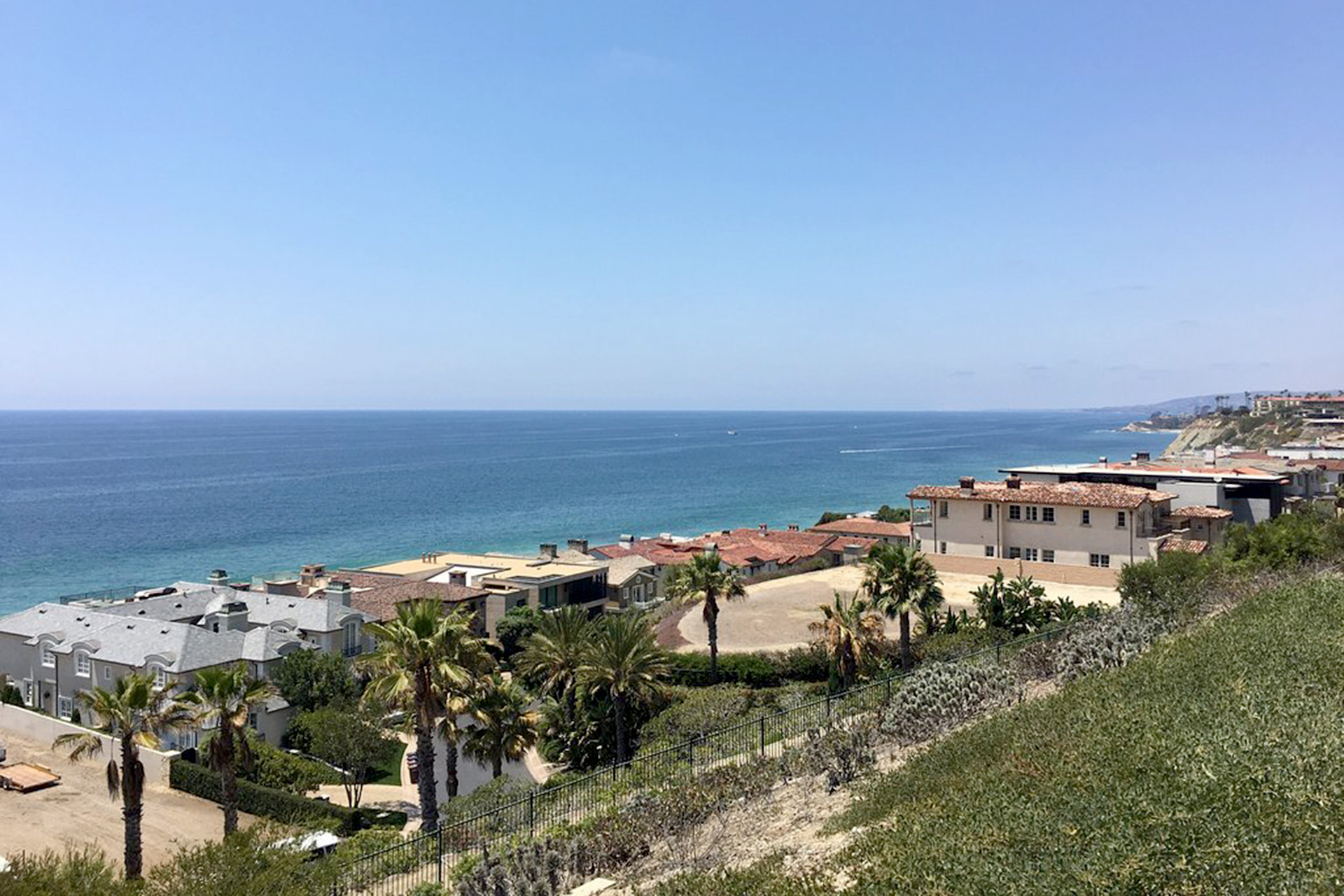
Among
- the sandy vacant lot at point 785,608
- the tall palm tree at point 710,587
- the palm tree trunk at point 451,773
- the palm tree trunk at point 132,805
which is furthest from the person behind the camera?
Answer: the sandy vacant lot at point 785,608

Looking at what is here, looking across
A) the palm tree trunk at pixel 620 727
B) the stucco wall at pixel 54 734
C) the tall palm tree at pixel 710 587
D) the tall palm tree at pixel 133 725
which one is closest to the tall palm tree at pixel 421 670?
the tall palm tree at pixel 133 725

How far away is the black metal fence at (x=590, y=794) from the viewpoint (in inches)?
618

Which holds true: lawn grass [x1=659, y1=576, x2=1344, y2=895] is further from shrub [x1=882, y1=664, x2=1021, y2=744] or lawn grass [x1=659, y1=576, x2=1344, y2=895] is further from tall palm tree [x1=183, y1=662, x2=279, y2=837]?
tall palm tree [x1=183, y1=662, x2=279, y2=837]

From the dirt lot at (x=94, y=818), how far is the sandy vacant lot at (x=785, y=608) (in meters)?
17.2

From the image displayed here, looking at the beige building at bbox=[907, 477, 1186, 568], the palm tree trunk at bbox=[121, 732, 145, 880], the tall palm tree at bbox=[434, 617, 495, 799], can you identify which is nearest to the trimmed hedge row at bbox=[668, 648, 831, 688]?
the tall palm tree at bbox=[434, 617, 495, 799]

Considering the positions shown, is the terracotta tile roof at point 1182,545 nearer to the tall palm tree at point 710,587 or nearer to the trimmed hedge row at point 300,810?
the tall palm tree at point 710,587

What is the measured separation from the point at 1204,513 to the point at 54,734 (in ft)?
160

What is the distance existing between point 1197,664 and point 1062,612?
63.3 feet

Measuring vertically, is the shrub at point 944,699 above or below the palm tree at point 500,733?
above

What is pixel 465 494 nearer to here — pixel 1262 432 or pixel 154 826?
pixel 154 826

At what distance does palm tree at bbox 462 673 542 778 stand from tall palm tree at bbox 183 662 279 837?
5.57 meters

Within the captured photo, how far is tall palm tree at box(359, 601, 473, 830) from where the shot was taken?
21281mm

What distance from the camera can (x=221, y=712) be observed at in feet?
70.5

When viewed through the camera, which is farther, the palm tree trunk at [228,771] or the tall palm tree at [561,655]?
the tall palm tree at [561,655]
